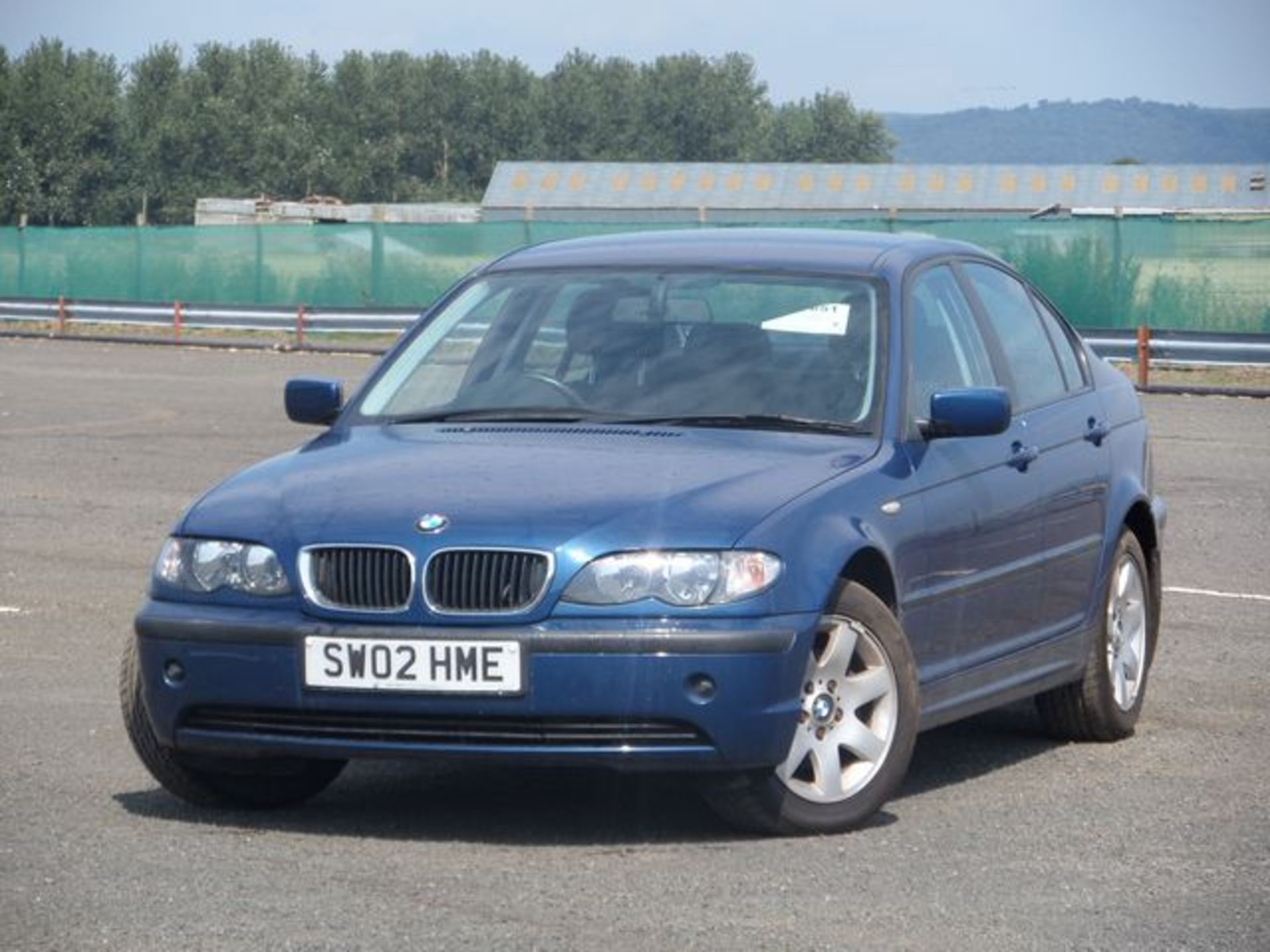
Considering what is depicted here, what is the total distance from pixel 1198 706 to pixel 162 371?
80.6 feet

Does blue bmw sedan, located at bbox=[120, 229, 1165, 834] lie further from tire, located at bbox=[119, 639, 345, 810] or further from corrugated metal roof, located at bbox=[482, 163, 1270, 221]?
corrugated metal roof, located at bbox=[482, 163, 1270, 221]

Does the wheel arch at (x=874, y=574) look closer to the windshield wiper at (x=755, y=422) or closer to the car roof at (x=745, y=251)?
the windshield wiper at (x=755, y=422)

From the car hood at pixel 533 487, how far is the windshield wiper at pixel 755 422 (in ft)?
0.17

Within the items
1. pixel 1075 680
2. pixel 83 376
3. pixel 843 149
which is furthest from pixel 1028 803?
pixel 843 149

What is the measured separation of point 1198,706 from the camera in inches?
331

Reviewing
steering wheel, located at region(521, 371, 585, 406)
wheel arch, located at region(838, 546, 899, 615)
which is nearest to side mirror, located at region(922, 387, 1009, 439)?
wheel arch, located at region(838, 546, 899, 615)

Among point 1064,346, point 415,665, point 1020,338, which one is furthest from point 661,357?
point 1064,346

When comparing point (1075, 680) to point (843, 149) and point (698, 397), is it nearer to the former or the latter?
point (698, 397)

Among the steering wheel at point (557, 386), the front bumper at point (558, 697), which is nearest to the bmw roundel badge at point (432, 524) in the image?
the front bumper at point (558, 697)

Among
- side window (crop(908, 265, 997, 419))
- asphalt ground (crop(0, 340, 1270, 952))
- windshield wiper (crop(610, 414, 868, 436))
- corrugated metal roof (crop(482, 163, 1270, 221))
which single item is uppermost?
side window (crop(908, 265, 997, 419))

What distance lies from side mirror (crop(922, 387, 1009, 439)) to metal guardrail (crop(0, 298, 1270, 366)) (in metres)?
22.8

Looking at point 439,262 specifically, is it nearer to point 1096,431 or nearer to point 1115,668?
point 1096,431

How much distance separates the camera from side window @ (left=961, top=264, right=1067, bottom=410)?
7.77m

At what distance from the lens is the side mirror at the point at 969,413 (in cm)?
677
